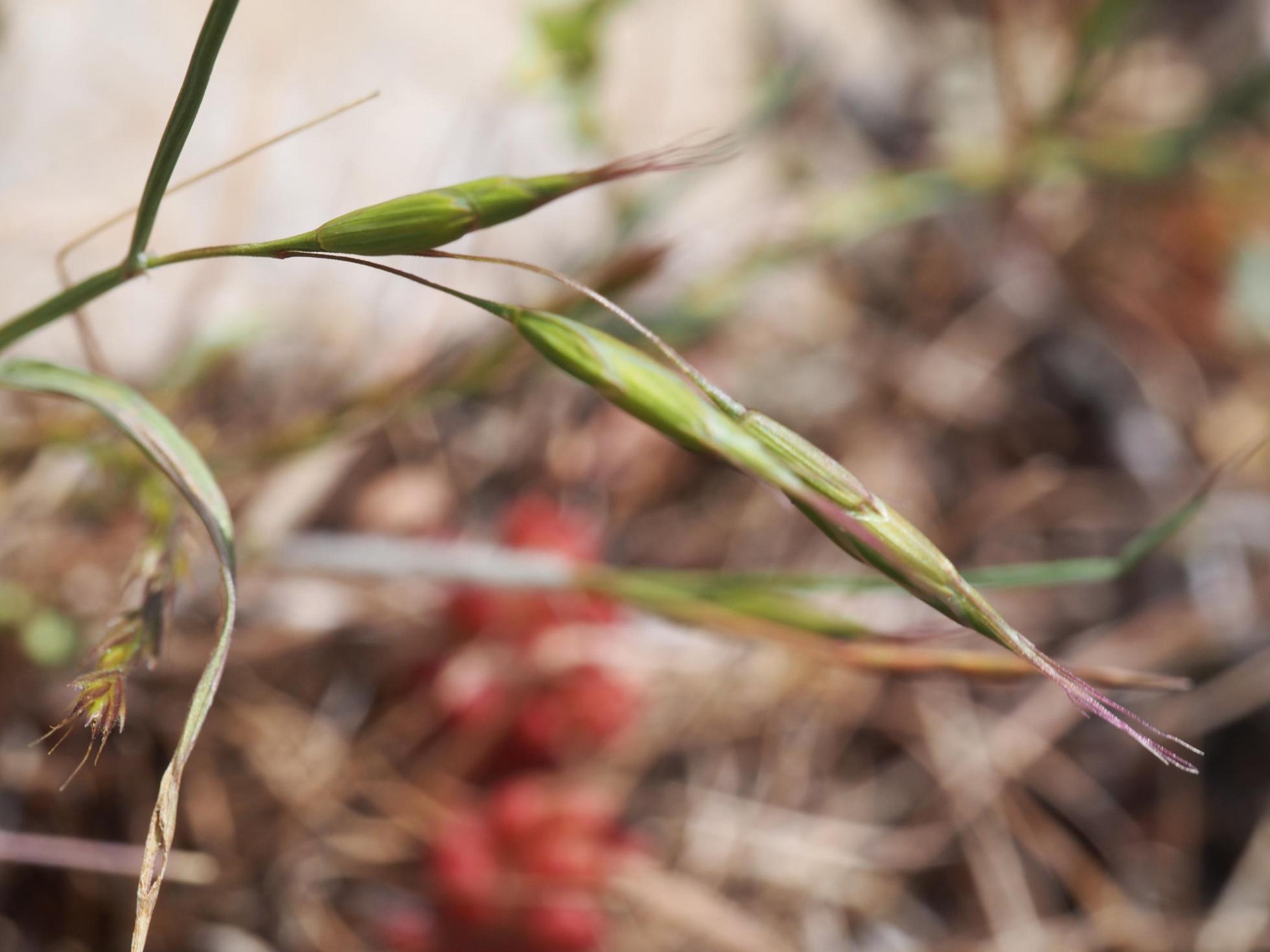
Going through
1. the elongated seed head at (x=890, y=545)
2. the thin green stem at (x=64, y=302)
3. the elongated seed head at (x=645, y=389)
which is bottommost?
the elongated seed head at (x=890, y=545)

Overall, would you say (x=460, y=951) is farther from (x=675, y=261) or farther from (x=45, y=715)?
(x=675, y=261)

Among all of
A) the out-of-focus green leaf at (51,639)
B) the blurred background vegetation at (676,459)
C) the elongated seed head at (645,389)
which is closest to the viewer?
the elongated seed head at (645,389)

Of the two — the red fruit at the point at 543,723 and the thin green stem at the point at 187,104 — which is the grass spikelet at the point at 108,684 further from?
the red fruit at the point at 543,723

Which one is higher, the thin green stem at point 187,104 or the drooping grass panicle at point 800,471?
the thin green stem at point 187,104

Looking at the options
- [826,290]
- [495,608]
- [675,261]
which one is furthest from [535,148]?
[495,608]

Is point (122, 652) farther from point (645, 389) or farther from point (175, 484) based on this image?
point (645, 389)

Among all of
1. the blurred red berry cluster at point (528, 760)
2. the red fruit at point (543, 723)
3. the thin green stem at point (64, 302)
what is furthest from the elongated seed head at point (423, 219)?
the red fruit at point (543, 723)

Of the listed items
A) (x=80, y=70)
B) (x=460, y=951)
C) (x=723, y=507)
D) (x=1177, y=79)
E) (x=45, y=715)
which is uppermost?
(x=1177, y=79)
